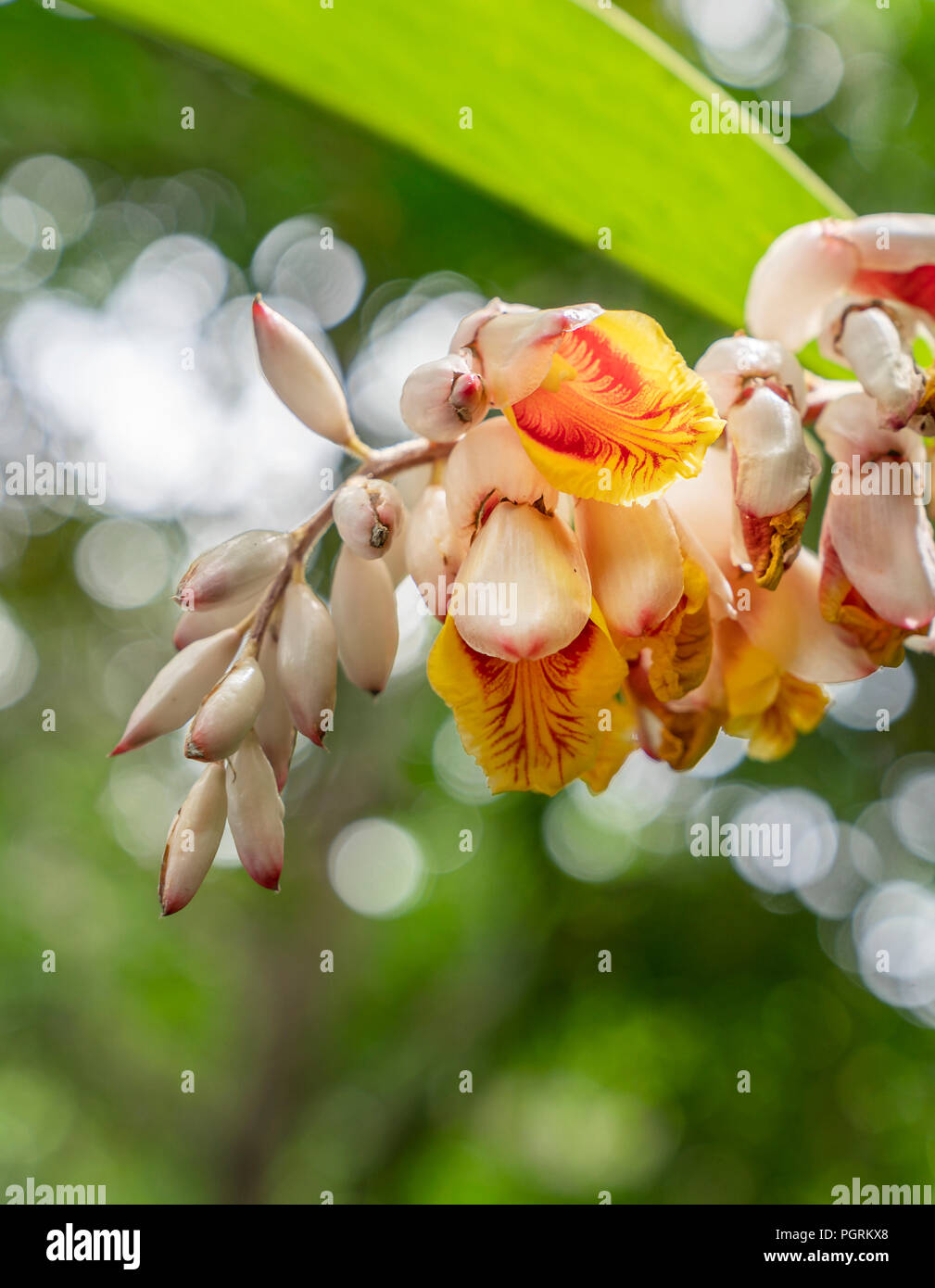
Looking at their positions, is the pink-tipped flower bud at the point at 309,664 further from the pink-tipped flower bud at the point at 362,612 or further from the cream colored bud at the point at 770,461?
the cream colored bud at the point at 770,461

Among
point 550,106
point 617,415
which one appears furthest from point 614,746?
point 550,106

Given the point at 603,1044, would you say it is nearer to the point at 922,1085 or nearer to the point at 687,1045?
the point at 687,1045

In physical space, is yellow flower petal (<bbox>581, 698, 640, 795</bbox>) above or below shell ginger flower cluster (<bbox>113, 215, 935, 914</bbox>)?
below

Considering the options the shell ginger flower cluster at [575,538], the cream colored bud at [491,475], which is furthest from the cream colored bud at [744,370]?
the cream colored bud at [491,475]

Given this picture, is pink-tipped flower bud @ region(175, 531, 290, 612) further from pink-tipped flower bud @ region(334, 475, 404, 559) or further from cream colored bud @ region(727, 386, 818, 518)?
cream colored bud @ region(727, 386, 818, 518)

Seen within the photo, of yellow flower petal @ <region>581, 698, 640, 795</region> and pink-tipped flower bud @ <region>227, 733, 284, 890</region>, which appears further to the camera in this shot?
yellow flower petal @ <region>581, 698, 640, 795</region>

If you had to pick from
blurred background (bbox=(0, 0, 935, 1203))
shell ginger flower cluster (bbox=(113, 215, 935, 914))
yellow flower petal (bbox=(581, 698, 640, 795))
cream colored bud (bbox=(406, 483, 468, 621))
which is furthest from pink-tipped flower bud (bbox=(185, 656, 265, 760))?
blurred background (bbox=(0, 0, 935, 1203))

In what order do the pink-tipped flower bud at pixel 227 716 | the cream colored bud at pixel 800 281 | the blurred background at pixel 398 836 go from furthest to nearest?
the blurred background at pixel 398 836 → the cream colored bud at pixel 800 281 → the pink-tipped flower bud at pixel 227 716

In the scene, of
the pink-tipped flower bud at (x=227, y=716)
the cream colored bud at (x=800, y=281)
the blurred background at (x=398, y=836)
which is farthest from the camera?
the blurred background at (x=398, y=836)
